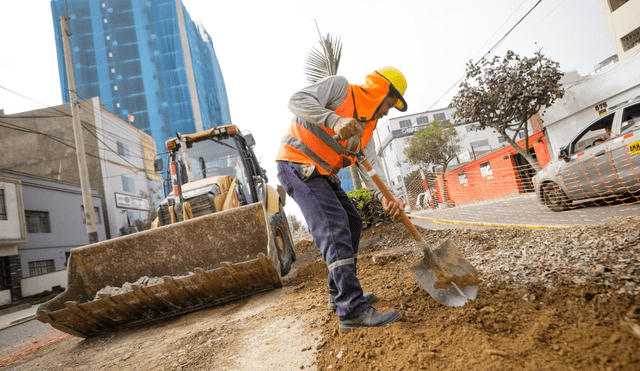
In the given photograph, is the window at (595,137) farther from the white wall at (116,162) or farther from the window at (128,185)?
the window at (128,185)

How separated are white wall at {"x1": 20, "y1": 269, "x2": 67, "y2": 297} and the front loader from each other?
1331 centimetres

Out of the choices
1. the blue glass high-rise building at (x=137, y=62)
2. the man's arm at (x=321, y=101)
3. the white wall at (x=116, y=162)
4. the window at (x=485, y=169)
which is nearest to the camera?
the man's arm at (x=321, y=101)

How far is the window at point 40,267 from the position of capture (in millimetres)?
15422

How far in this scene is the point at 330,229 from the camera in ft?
6.73

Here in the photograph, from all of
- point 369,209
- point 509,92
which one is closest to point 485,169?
point 509,92

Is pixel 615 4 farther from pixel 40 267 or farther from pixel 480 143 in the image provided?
pixel 40 267

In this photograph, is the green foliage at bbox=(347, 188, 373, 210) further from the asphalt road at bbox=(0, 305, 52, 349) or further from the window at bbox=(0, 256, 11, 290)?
the window at bbox=(0, 256, 11, 290)

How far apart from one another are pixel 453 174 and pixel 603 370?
2183 centimetres

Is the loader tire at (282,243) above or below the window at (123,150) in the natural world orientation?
below

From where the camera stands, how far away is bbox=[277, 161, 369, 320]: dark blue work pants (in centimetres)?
195

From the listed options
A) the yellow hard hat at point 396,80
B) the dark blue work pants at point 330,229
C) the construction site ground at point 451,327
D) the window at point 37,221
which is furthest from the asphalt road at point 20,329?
the window at point 37,221

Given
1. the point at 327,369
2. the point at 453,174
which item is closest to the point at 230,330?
the point at 327,369

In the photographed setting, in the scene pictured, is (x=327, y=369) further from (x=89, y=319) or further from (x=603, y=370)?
(x=89, y=319)

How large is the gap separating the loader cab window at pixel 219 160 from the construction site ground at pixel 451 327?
2.80 metres
